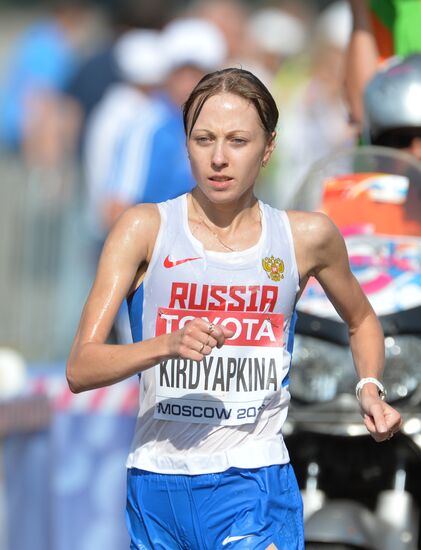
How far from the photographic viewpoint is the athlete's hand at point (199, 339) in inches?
160

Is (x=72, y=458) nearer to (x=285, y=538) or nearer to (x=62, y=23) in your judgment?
(x=285, y=538)

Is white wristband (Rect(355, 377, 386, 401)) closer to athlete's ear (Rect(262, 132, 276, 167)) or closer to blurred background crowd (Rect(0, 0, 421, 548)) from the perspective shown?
athlete's ear (Rect(262, 132, 276, 167))

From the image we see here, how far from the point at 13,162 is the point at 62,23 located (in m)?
2.87

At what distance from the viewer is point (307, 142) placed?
12.2 m

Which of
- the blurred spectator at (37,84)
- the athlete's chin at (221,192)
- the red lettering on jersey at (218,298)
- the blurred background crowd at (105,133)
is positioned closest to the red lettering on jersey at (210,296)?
the red lettering on jersey at (218,298)

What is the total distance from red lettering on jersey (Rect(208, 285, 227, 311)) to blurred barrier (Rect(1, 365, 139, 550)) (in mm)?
3106

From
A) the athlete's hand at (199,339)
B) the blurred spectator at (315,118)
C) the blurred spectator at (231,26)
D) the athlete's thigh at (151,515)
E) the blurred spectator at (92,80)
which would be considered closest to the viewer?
the athlete's hand at (199,339)

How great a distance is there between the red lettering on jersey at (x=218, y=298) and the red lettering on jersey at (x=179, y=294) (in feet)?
0.25

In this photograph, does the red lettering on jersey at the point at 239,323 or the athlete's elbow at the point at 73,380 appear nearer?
the athlete's elbow at the point at 73,380

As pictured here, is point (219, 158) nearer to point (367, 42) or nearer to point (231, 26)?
point (367, 42)

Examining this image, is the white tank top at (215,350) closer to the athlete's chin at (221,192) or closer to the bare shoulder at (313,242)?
the bare shoulder at (313,242)

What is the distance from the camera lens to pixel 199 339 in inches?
160

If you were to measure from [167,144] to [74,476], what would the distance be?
3357 millimetres

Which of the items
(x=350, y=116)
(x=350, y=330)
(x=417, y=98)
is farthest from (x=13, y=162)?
(x=350, y=330)
